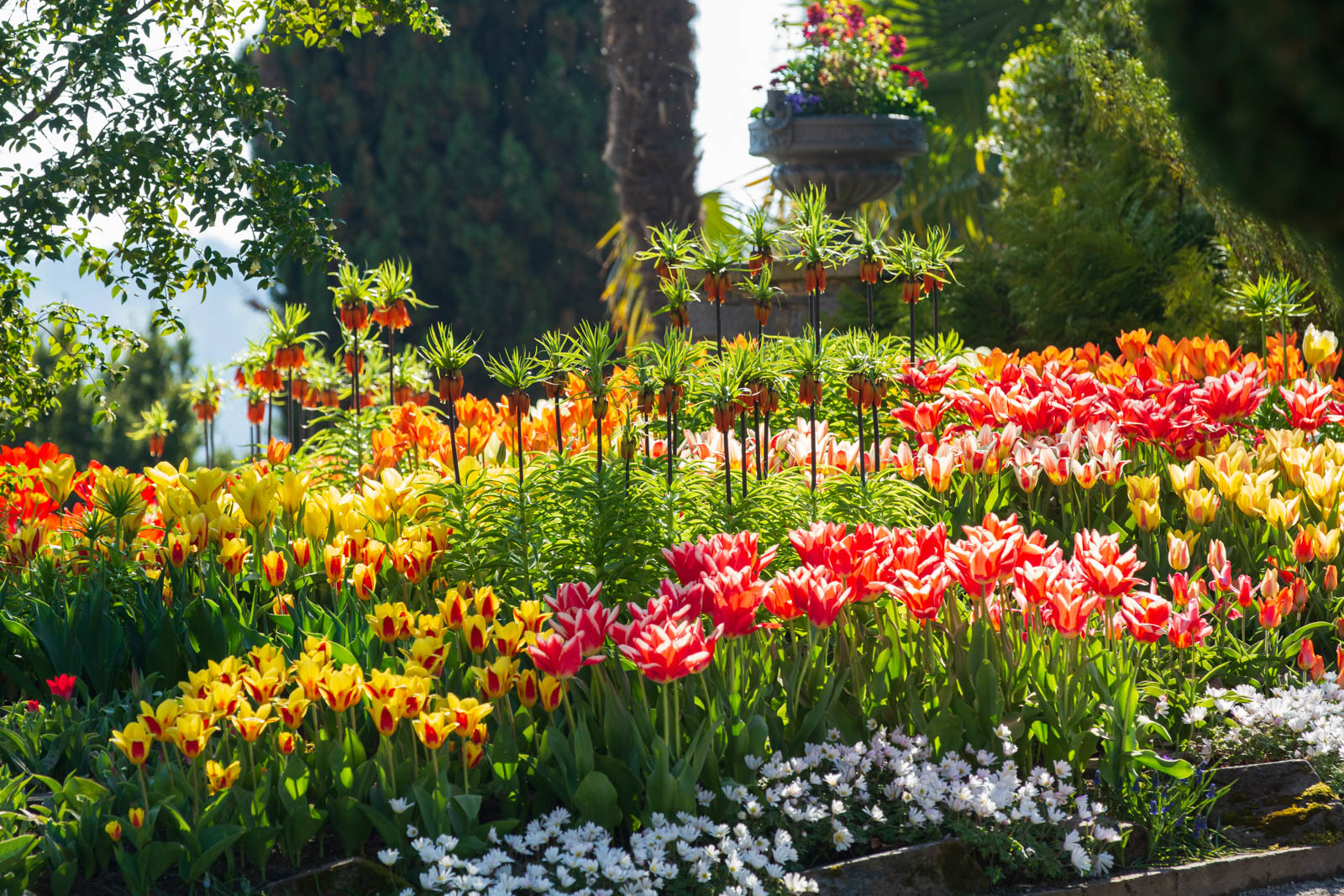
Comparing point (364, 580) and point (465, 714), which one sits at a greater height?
point (364, 580)

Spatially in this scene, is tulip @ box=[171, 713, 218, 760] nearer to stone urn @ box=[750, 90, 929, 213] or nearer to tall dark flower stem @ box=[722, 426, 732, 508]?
tall dark flower stem @ box=[722, 426, 732, 508]

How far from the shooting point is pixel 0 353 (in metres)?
4.85

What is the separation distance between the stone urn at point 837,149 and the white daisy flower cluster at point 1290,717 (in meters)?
8.21

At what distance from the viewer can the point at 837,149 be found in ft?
36.7

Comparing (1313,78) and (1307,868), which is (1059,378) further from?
(1313,78)

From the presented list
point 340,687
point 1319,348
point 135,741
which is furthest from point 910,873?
point 1319,348

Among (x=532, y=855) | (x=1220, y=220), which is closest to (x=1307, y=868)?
(x=532, y=855)

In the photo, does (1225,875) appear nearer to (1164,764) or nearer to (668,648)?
(1164,764)

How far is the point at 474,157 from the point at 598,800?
18.2m

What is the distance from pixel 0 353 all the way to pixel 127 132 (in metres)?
1.02

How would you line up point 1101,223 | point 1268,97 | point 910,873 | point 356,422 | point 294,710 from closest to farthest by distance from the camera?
point 1268,97 < point 294,710 < point 910,873 < point 356,422 < point 1101,223

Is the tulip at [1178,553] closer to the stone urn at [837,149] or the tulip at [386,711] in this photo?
the tulip at [386,711]

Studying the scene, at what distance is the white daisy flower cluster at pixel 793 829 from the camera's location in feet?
8.37

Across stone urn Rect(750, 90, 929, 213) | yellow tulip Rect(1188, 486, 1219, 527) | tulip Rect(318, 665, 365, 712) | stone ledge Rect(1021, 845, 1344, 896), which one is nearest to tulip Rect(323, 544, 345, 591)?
tulip Rect(318, 665, 365, 712)
